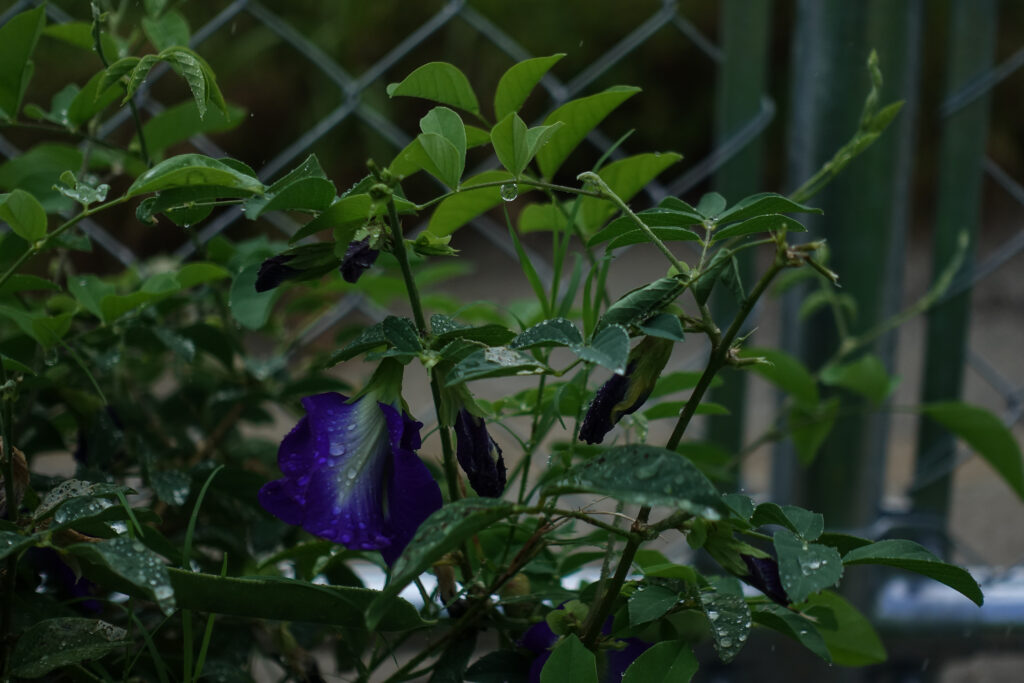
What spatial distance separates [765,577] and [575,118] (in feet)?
0.49

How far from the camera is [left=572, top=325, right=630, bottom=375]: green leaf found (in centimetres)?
21

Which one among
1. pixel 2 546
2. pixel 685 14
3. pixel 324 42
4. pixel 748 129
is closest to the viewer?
pixel 2 546

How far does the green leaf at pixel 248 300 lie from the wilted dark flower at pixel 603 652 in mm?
132

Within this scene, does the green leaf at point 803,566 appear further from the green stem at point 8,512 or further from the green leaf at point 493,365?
the green stem at point 8,512

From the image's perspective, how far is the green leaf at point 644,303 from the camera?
0.23 metres

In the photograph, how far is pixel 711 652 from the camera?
64 centimetres

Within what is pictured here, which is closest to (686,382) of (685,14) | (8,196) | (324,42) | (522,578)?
(522,578)

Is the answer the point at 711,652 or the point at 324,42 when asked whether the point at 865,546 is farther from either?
the point at 324,42

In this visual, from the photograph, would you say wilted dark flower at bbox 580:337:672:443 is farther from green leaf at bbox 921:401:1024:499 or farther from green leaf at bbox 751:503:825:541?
green leaf at bbox 921:401:1024:499

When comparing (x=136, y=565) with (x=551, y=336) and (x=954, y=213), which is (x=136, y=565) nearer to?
(x=551, y=336)

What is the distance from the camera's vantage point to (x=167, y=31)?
14.7 inches

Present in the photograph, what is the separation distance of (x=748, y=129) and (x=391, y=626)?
477 millimetres

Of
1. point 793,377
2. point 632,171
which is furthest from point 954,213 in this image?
point 632,171

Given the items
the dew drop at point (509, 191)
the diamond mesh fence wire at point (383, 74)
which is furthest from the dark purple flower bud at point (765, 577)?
the diamond mesh fence wire at point (383, 74)
